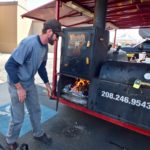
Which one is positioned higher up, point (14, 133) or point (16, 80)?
point (16, 80)

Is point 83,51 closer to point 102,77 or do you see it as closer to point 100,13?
point 102,77

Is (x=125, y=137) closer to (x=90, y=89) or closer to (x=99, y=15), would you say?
(x=90, y=89)

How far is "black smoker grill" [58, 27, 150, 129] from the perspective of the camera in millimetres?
Result: 2426

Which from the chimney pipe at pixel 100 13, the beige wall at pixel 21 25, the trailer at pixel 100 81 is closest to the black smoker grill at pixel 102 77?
the trailer at pixel 100 81

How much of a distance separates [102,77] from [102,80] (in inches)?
2.0

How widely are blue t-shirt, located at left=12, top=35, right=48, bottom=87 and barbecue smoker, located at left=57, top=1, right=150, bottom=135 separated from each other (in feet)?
Answer: 2.48

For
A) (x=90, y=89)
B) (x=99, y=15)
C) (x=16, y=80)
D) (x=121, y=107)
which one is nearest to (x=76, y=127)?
(x=90, y=89)

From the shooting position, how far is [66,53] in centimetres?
318

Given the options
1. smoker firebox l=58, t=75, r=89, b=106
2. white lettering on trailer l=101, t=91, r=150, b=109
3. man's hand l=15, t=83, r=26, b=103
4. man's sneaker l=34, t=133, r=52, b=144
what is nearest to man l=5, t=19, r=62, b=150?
man's hand l=15, t=83, r=26, b=103

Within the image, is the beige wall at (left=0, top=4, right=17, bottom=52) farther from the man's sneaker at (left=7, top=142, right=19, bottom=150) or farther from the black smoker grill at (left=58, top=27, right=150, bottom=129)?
the man's sneaker at (left=7, top=142, right=19, bottom=150)

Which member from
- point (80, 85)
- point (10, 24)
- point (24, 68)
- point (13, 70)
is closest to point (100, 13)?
point (80, 85)

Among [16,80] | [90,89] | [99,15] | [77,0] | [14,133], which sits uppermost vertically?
[77,0]

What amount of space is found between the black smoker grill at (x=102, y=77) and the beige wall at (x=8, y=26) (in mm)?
12974

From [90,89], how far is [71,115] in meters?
1.06
